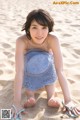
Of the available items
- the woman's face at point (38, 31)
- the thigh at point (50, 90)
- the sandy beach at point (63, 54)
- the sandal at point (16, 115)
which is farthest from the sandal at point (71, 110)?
the woman's face at point (38, 31)

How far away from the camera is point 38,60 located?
2.62 meters

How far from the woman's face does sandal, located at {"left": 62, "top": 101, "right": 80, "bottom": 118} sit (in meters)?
0.55

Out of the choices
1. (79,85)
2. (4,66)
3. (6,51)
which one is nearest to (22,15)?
(6,51)

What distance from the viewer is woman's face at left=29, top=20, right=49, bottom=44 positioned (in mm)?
2469

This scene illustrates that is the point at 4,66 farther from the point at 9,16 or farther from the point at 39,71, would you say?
the point at 9,16

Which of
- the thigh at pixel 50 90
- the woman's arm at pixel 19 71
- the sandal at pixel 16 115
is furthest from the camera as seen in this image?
the thigh at pixel 50 90

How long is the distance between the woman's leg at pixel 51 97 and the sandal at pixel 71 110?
0.23 feet

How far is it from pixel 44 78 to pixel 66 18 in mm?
3693

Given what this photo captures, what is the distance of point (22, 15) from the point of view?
254 inches

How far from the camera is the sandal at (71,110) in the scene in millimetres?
2349

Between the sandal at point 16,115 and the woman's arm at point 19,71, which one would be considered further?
the woman's arm at point 19,71

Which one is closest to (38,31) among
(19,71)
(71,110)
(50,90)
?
(19,71)

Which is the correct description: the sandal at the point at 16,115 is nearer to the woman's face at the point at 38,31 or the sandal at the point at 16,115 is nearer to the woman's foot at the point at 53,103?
the woman's foot at the point at 53,103

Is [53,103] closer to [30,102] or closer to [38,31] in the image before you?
[30,102]
